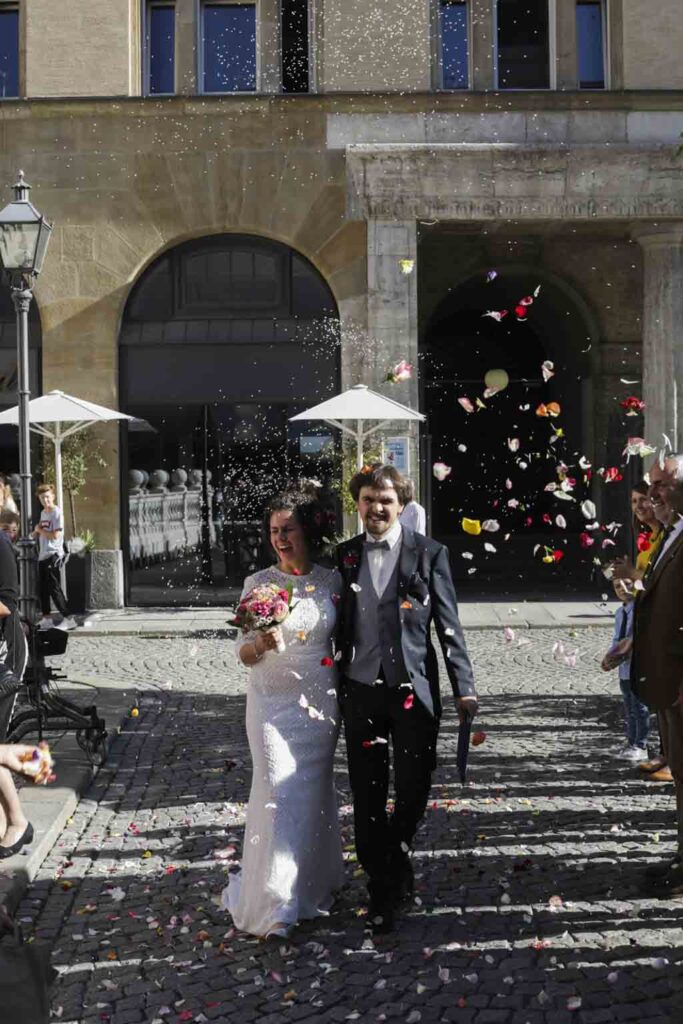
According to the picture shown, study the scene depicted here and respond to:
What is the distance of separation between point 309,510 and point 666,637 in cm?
154

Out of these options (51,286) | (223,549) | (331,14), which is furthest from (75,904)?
(331,14)

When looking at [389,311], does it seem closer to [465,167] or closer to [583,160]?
[465,167]

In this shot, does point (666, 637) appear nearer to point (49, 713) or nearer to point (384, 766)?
point (384, 766)

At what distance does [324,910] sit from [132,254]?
13724 millimetres

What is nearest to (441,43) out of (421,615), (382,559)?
(382,559)

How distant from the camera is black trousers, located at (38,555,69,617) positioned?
15.6 meters

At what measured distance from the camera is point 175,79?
1772 centimetres

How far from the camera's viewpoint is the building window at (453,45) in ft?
58.4

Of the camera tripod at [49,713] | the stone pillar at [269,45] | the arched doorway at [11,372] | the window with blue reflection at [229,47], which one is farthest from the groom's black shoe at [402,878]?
the window with blue reflection at [229,47]

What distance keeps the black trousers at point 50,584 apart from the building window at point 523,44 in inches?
368

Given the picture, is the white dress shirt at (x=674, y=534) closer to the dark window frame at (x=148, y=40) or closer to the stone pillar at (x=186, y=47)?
the stone pillar at (x=186, y=47)

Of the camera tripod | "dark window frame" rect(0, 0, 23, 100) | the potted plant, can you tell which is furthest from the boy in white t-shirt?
the camera tripod

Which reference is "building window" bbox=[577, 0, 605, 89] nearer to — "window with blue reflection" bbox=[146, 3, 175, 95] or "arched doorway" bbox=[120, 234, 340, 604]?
"arched doorway" bbox=[120, 234, 340, 604]

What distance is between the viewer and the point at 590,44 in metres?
18.0
